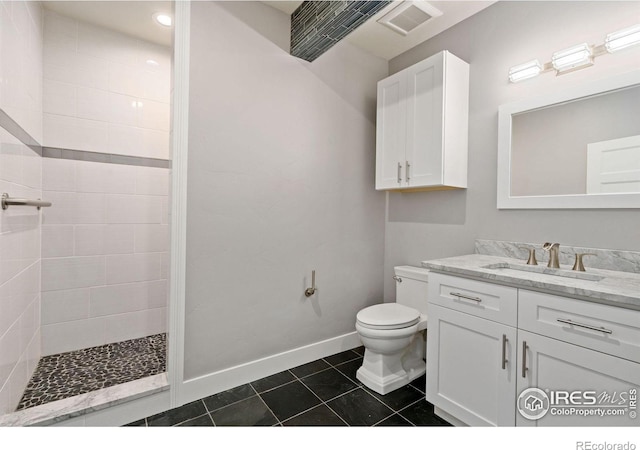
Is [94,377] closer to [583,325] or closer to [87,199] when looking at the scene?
[87,199]

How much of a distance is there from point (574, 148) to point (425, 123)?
2.79 ft

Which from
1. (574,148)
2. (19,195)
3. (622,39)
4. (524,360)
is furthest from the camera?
(574,148)

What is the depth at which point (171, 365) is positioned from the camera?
1.72 m

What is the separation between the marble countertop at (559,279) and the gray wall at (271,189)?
3.24 feet

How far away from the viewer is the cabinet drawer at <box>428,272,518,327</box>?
1335 mm

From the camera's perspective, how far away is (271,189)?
2100 mm

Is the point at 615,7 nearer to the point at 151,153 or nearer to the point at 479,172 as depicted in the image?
the point at 479,172

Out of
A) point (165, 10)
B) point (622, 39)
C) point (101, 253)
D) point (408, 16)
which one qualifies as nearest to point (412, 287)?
point (622, 39)

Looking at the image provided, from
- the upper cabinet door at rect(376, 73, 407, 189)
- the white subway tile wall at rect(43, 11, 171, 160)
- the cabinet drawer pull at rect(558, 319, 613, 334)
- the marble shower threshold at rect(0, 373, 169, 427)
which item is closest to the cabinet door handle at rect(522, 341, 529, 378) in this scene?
the cabinet drawer pull at rect(558, 319, 613, 334)

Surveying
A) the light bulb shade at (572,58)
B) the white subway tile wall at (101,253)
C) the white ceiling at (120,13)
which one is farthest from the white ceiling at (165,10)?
the white subway tile wall at (101,253)

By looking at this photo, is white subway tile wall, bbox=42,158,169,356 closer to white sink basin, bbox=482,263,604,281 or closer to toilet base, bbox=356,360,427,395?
toilet base, bbox=356,360,427,395

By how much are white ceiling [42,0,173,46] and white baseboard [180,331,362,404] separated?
90.3 inches

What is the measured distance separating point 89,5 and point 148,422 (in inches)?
102

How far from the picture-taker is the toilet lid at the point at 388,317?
1.88 meters
